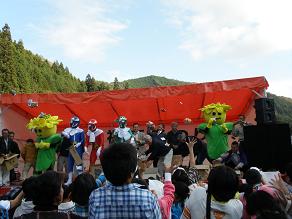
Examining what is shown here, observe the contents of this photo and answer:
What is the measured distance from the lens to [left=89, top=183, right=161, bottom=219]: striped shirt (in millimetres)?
2250

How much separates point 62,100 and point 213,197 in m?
9.15

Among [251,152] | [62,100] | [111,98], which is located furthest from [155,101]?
[251,152]

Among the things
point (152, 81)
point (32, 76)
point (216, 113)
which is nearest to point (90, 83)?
point (32, 76)

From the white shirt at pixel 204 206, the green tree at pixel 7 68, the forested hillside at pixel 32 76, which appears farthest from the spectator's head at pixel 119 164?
the green tree at pixel 7 68

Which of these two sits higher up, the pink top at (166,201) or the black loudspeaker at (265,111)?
the black loudspeaker at (265,111)

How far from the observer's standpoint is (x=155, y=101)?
12461 millimetres

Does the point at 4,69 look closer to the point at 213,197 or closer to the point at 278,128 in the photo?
the point at 278,128

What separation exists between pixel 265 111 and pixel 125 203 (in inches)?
205

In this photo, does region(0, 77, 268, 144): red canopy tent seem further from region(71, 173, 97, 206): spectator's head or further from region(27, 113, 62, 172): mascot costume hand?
region(71, 173, 97, 206): spectator's head

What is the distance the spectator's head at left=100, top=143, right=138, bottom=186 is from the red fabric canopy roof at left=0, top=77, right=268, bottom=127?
Answer: 8.18m

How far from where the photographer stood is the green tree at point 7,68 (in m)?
18.8

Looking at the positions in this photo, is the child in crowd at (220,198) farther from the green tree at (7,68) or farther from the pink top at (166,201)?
the green tree at (7,68)

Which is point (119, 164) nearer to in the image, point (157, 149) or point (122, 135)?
point (157, 149)

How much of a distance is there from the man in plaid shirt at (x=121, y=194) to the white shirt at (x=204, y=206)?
427 mm
